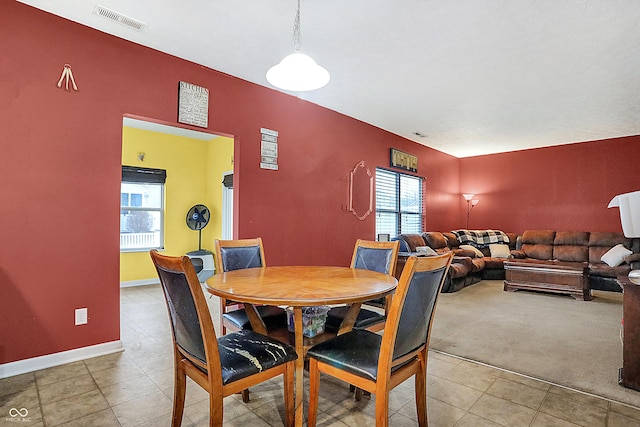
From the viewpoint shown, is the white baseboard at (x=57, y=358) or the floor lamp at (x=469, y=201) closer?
the white baseboard at (x=57, y=358)

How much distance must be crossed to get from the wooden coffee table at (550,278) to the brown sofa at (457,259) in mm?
580

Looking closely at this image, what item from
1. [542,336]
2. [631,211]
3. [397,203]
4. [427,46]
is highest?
[427,46]

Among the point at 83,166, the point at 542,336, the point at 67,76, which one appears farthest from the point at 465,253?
the point at 67,76

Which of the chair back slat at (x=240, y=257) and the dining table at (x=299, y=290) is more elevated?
the chair back slat at (x=240, y=257)

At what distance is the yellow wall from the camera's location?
5.42m

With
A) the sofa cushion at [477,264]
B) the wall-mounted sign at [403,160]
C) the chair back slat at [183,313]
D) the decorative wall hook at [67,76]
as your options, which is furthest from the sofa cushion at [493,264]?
the decorative wall hook at [67,76]

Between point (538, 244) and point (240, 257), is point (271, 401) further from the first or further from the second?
point (538, 244)

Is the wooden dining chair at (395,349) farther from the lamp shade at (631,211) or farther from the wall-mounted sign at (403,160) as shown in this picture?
the wall-mounted sign at (403,160)

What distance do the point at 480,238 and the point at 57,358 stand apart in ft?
21.4

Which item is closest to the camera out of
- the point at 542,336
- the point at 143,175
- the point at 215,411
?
the point at 215,411

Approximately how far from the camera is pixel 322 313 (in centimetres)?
209

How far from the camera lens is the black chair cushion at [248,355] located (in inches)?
56.8

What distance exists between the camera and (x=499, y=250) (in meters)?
6.36

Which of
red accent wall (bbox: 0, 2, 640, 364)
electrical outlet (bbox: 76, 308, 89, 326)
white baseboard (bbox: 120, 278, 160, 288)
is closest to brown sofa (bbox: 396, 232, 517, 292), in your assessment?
red accent wall (bbox: 0, 2, 640, 364)
